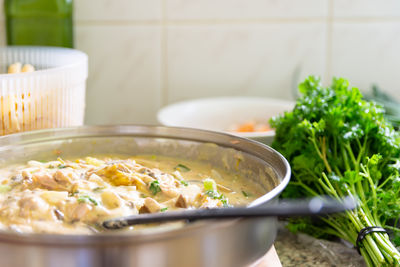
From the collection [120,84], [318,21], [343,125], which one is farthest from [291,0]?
[343,125]

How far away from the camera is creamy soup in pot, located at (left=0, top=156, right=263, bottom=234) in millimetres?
795

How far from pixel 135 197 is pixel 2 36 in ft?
3.53

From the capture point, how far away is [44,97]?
1.16 m

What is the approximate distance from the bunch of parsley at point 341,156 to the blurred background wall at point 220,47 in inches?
24.5

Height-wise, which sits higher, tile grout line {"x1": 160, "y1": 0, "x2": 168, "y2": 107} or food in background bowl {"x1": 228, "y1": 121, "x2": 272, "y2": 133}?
tile grout line {"x1": 160, "y1": 0, "x2": 168, "y2": 107}

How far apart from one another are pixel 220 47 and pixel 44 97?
0.80 metres

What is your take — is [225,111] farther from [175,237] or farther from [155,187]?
[175,237]

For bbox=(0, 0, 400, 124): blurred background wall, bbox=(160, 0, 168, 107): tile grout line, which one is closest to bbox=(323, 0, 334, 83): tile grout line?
bbox=(0, 0, 400, 124): blurred background wall

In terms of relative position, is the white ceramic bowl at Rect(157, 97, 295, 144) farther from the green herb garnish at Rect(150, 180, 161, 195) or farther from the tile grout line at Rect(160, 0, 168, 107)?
the green herb garnish at Rect(150, 180, 161, 195)

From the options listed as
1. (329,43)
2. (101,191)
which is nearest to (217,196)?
(101,191)

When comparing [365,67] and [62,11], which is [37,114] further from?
[365,67]

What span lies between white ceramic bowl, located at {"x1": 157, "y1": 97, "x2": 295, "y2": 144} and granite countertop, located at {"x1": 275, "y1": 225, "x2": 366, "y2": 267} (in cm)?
58

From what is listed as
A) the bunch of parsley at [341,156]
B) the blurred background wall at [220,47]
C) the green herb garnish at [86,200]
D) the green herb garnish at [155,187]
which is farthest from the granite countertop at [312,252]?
the blurred background wall at [220,47]

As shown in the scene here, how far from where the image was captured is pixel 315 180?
1.15 m
